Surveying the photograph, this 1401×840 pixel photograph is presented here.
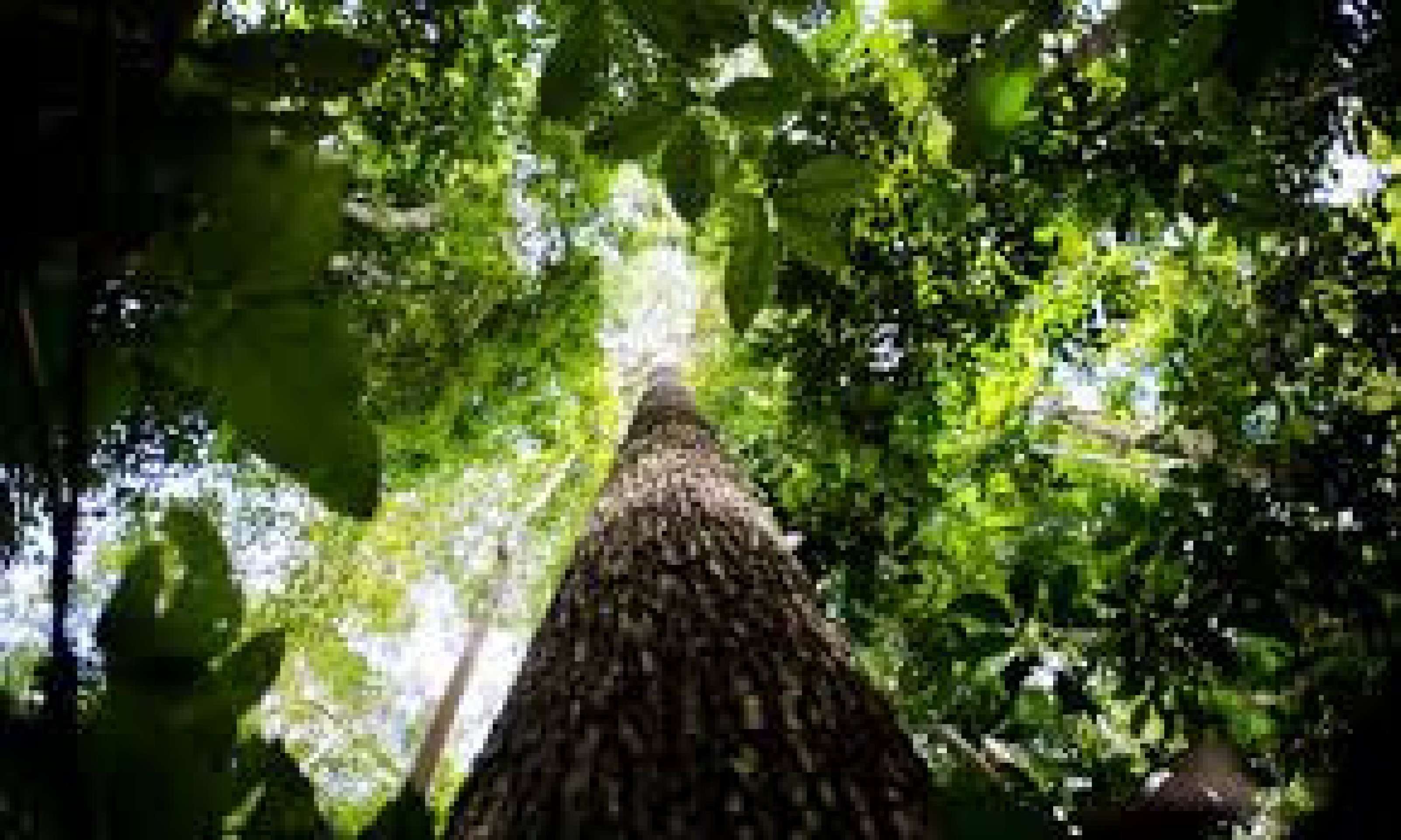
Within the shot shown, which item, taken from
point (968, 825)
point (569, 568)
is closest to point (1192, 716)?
point (569, 568)

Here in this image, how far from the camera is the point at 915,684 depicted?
19.4 ft

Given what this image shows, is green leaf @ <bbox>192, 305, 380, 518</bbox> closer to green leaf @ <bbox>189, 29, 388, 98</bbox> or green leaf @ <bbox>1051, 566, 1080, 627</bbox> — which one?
green leaf @ <bbox>189, 29, 388, 98</bbox>

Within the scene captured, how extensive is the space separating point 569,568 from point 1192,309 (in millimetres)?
4380

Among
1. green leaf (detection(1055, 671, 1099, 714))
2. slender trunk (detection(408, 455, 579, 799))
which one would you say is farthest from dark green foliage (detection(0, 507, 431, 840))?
slender trunk (detection(408, 455, 579, 799))

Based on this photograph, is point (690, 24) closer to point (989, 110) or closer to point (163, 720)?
point (989, 110)

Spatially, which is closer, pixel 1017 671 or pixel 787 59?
pixel 787 59

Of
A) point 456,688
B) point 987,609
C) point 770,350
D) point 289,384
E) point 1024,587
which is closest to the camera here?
point 289,384

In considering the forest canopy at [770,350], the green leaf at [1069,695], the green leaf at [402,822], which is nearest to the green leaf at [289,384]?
the forest canopy at [770,350]

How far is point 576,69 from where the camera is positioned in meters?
1.25

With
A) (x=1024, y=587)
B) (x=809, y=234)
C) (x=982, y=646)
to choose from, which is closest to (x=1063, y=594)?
(x=1024, y=587)

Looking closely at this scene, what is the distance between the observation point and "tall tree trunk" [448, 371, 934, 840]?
175cm

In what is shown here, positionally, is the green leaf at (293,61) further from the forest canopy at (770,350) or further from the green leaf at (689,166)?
the green leaf at (689,166)

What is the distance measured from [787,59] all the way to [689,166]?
0.54 feet

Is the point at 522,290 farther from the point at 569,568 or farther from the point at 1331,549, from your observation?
the point at 1331,549
